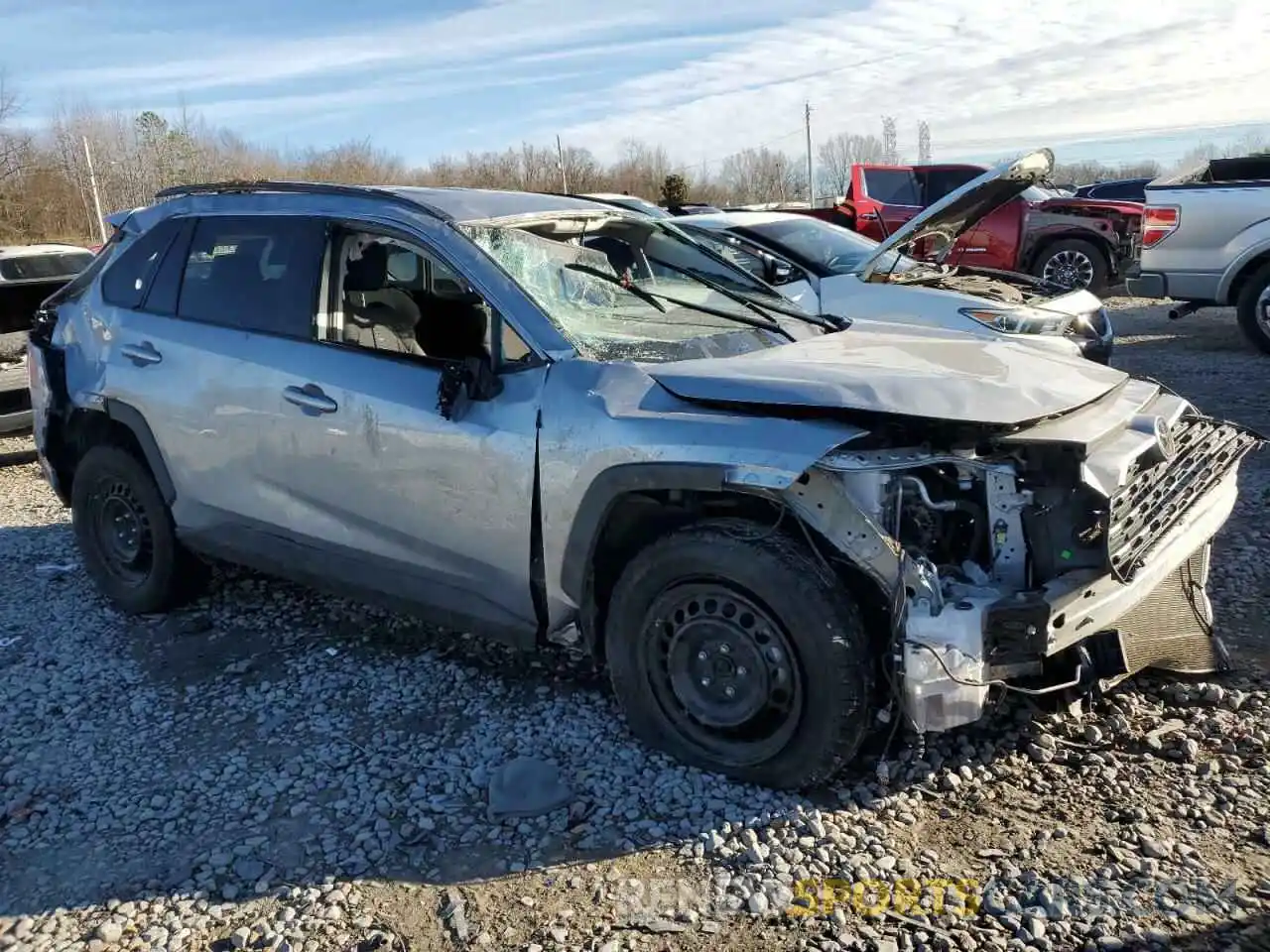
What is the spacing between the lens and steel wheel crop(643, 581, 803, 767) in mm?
3172

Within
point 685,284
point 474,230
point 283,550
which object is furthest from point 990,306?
point 283,550

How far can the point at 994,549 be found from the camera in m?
3.13

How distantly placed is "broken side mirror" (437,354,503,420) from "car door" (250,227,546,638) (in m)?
0.02

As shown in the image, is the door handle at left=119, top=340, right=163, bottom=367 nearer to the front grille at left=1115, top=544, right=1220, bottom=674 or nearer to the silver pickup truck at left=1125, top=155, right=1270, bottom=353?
the front grille at left=1115, top=544, right=1220, bottom=674

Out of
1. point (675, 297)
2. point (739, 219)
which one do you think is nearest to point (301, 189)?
point (675, 297)

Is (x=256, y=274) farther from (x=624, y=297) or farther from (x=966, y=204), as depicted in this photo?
(x=966, y=204)

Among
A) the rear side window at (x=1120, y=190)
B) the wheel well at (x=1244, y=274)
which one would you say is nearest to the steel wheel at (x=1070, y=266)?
the wheel well at (x=1244, y=274)

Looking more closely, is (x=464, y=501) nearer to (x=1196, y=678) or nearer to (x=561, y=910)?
(x=561, y=910)

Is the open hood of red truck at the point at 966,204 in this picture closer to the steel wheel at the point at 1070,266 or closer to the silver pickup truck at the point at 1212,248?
the silver pickup truck at the point at 1212,248

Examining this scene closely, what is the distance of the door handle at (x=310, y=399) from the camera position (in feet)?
13.0

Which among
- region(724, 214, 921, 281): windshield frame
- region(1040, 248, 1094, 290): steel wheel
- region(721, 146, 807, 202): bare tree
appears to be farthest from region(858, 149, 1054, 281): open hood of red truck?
region(721, 146, 807, 202): bare tree

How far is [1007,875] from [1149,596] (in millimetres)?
1395

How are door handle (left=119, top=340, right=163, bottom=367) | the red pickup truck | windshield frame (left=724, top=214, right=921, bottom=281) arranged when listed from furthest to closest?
1. the red pickup truck
2. windshield frame (left=724, top=214, right=921, bottom=281)
3. door handle (left=119, top=340, right=163, bottom=367)

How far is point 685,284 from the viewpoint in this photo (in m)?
4.39
